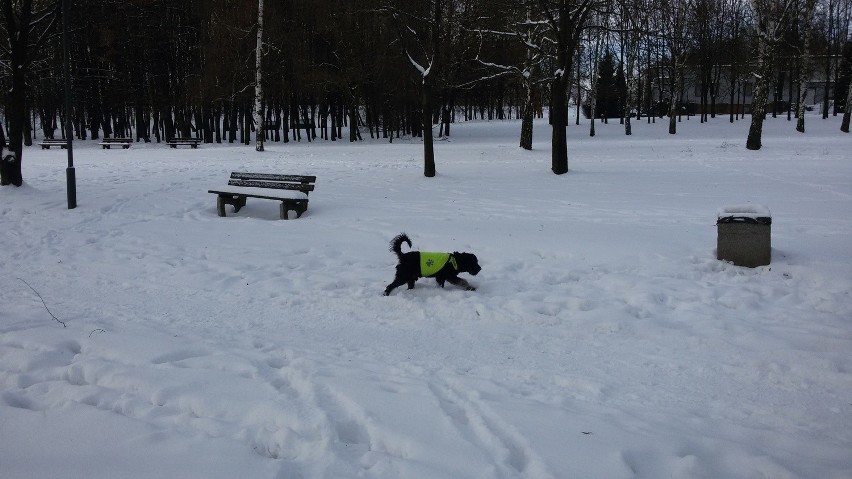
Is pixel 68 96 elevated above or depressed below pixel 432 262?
above

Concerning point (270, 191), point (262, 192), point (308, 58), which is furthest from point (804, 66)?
point (262, 192)

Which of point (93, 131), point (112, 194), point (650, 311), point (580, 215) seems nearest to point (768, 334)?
point (650, 311)

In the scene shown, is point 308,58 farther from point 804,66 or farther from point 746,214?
point 746,214

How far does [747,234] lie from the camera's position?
8328 millimetres

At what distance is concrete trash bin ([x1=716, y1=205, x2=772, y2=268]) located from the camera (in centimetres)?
821

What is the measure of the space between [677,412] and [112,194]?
14.4 meters

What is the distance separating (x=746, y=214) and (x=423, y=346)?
493 centimetres

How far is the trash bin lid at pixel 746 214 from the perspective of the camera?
8.18 m

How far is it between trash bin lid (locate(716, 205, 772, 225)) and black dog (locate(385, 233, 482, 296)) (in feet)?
11.4

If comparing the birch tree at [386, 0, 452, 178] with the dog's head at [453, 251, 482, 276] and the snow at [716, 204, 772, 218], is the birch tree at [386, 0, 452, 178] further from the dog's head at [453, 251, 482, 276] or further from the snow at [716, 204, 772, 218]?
the dog's head at [453, 251, 482, 276]

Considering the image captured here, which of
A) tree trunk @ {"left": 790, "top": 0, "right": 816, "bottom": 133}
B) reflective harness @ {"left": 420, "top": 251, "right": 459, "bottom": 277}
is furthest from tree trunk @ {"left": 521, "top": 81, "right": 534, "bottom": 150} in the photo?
reflective harness @ {"left": 420, "top": 251, "right": 459, "bottom": 277}

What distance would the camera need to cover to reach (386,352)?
580 cm

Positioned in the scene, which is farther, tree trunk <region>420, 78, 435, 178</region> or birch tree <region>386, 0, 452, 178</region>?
tree trunk <region>420, 78, 435, 178</region>

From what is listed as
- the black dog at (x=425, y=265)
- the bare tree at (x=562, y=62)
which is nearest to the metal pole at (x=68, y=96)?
the black dog at (x=425, y=265)
